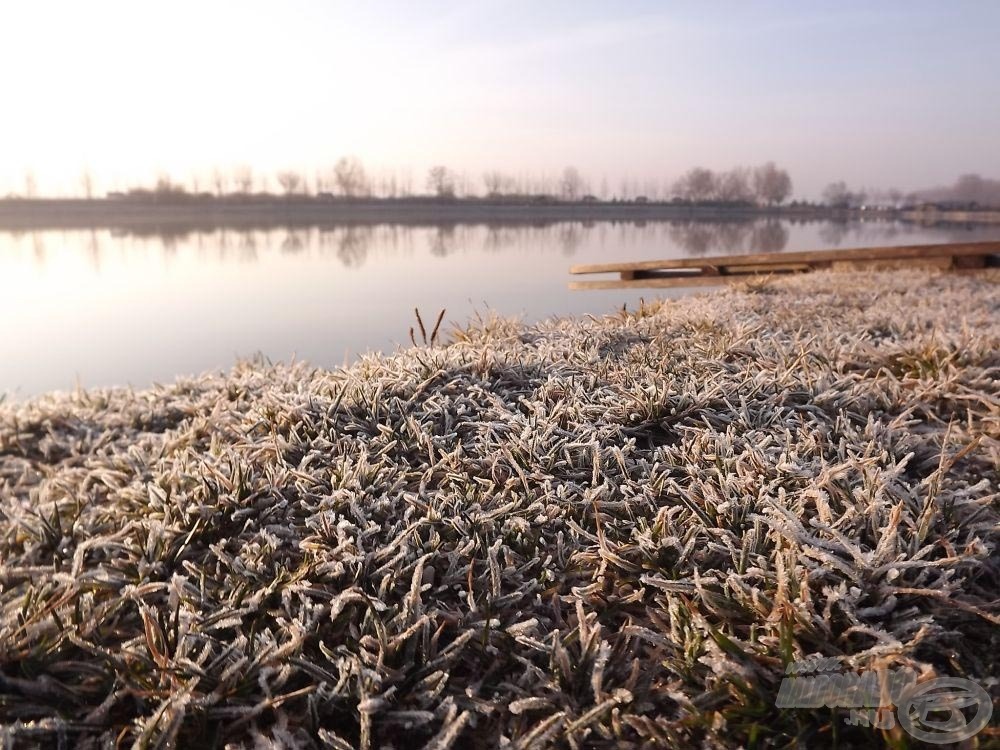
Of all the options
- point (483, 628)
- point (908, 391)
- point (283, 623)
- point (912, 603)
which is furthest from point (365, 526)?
point (908, 391)

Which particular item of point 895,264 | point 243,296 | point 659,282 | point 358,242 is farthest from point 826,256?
point 358,242

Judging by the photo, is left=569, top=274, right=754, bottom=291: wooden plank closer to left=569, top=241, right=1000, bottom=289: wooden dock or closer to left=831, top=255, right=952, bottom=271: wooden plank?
left=569, top=241, right=1000, bottom=289: wooden dock

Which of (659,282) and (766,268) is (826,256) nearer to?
(766,268)

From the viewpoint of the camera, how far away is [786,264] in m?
11.0

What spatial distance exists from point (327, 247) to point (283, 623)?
1117 inches

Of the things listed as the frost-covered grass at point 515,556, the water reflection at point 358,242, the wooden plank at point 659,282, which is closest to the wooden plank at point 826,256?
the wooden plank at point 659,282

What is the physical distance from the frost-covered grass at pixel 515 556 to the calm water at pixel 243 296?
1.85 metres

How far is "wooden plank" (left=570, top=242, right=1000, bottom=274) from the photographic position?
9.49 m

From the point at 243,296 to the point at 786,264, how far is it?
1307 cm

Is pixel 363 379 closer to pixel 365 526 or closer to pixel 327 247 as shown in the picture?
pixel 365 526

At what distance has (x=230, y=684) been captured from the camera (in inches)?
65.4

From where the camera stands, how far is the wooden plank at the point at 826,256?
949 centimetres

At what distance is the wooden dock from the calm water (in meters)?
0.57

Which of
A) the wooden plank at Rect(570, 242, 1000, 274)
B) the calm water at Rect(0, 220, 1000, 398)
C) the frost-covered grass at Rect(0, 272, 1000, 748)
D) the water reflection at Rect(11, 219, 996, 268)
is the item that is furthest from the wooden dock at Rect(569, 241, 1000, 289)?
the water reflection at Rect(11, 219, 996, 268)
